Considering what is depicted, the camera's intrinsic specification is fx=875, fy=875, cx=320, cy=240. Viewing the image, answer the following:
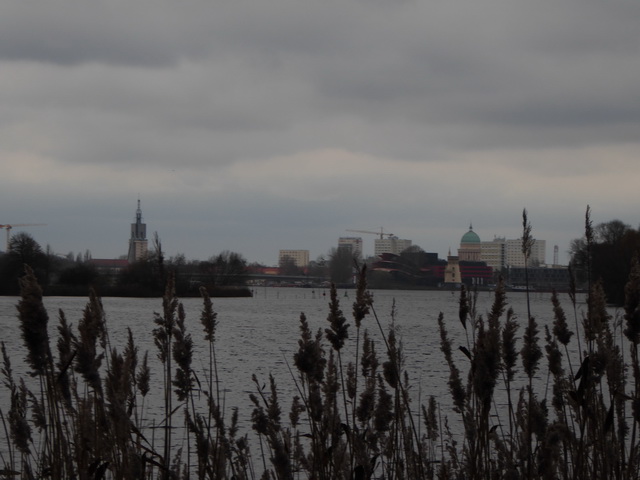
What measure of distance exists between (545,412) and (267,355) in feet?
89.7

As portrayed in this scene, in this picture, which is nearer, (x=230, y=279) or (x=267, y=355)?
(x=267, y=355)

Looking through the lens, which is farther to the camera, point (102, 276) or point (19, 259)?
point (102, 276)

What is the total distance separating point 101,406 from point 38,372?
64 cm

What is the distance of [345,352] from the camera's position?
3145 centimetres

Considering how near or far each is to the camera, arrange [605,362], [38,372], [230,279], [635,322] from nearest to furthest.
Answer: [38,372], [635,322], [605,362], [230,279]

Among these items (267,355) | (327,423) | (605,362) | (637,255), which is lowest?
(267,355)

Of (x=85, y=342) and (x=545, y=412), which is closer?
(x=85, y=342)

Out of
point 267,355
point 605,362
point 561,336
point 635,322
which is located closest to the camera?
point 635,322

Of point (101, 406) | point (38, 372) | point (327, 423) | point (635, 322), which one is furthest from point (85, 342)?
point (635, 322)

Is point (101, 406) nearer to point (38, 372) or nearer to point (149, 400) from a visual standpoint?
point (38, 372)

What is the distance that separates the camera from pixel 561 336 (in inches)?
159

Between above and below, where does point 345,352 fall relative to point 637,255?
below

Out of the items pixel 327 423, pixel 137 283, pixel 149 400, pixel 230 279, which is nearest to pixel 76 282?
pixel 137 283

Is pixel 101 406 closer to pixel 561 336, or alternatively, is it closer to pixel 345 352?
pixel 561 336
